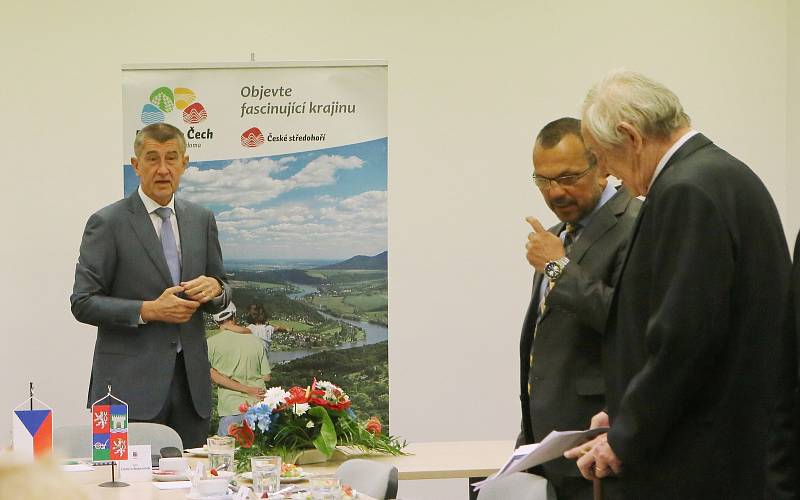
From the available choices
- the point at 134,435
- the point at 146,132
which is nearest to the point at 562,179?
the point at 134,435

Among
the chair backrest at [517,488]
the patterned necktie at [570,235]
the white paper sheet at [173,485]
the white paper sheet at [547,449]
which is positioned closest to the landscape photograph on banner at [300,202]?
the white paper sheet at [173,485]

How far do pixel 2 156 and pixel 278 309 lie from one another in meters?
2.04

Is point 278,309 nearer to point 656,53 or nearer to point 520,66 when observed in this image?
point 520,66

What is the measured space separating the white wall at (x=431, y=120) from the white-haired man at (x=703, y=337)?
446 centimetres

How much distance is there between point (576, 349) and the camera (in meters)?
3.44

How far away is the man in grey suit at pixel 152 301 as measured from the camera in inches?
207

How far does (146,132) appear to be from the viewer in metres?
5.71

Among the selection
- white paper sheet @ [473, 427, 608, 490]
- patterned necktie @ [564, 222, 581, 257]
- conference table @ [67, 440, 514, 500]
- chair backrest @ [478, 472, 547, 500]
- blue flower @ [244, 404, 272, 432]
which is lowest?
conference table @ [67, 440, 514, 500]

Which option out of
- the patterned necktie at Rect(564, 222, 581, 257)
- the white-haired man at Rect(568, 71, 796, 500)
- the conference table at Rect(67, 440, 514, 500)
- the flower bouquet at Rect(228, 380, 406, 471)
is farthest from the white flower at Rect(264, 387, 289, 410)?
the white-haired man at Rect(568, 71, 796, 500)

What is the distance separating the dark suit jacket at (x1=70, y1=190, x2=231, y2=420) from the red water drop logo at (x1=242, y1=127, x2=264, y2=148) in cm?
83

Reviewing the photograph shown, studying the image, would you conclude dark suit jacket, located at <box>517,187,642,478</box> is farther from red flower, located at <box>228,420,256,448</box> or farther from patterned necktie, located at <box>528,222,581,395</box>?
red flower, located at <box>228,420,256,448</box>

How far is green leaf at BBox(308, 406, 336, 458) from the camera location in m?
4.10

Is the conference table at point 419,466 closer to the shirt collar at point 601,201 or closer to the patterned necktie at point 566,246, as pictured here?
the patterned necktie at point 566,246

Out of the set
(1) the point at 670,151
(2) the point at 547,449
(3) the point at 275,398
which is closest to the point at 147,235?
(3) the point at 275,398
